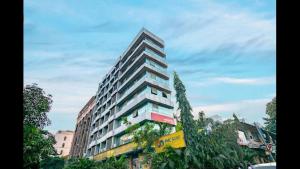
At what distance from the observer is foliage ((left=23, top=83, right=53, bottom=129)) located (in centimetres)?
1702

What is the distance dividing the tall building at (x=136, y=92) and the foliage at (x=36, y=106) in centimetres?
1789

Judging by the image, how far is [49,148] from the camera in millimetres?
14953

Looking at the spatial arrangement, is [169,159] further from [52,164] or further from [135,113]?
[52,164]

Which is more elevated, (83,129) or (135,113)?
(135,113)

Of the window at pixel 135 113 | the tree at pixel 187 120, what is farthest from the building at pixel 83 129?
the tree at pixel 187 120

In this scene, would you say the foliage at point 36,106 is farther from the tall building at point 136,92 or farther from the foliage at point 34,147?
the tall building at point 136,92

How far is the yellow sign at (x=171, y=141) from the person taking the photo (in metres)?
23.1

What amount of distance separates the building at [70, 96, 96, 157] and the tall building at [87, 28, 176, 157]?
34.6 ft

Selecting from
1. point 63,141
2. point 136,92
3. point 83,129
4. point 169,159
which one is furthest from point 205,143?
point 63,141

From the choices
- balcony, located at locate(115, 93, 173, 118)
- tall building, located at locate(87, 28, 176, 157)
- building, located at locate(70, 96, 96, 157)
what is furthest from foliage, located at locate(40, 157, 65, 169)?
building, located at locate(70, 96, 96, 157)

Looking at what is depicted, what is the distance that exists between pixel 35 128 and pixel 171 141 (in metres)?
13.6

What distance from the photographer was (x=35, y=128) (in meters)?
14.7
